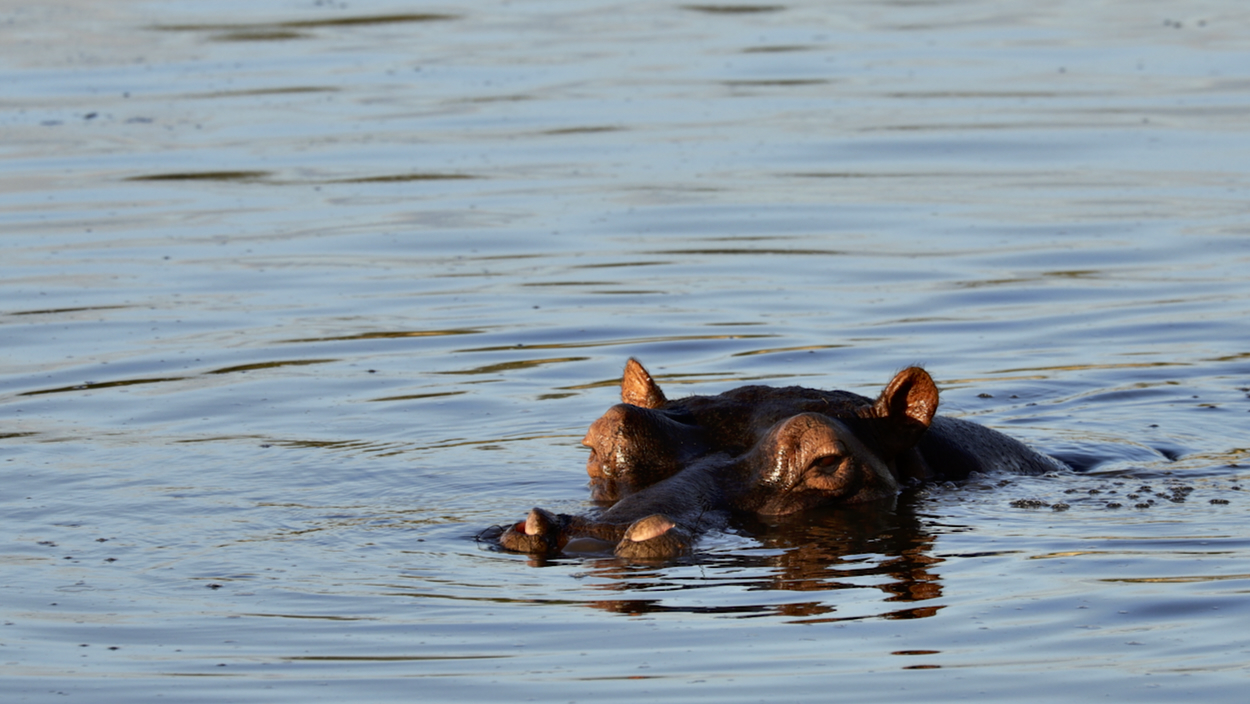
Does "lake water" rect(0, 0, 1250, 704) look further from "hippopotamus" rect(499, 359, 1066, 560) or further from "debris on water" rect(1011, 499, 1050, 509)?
"hippopotamus" rect(499, 359, 1066, 560)

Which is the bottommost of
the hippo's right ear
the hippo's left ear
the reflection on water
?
the reflection on water

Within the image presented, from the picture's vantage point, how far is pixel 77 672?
23.1 ft

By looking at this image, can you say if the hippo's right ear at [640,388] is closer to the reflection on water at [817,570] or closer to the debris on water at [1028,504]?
the reflection on water at [817,570]

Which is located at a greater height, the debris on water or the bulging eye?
the bulging eye

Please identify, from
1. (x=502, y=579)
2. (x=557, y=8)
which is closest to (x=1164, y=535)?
(x=502, y=579)

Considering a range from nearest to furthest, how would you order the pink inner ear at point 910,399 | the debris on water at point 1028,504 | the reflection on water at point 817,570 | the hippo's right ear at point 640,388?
the reflection on water at point 817,570 < the pink inner ear at point 910,399 < the debris on water at point 1028,504 < the hippo's right ear at point 640,388

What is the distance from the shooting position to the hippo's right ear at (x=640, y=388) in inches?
371

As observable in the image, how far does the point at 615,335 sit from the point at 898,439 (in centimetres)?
525

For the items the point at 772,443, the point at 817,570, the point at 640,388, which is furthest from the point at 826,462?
the point at 640,388

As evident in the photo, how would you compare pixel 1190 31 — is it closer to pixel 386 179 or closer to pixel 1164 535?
pixel 386 179

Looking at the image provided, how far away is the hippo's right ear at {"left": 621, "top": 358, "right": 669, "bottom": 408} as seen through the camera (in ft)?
30.9

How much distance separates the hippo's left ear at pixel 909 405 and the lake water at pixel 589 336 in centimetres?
38

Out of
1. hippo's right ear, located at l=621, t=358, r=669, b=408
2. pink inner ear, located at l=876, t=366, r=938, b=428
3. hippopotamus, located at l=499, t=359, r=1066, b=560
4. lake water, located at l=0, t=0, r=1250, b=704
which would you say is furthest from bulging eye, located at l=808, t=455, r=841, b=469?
hippo's right ear, located at l=621, t=358, r=669, b=408

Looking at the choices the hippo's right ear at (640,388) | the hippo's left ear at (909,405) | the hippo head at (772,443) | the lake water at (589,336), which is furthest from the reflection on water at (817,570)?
the hippo's right ear at (640,388)
